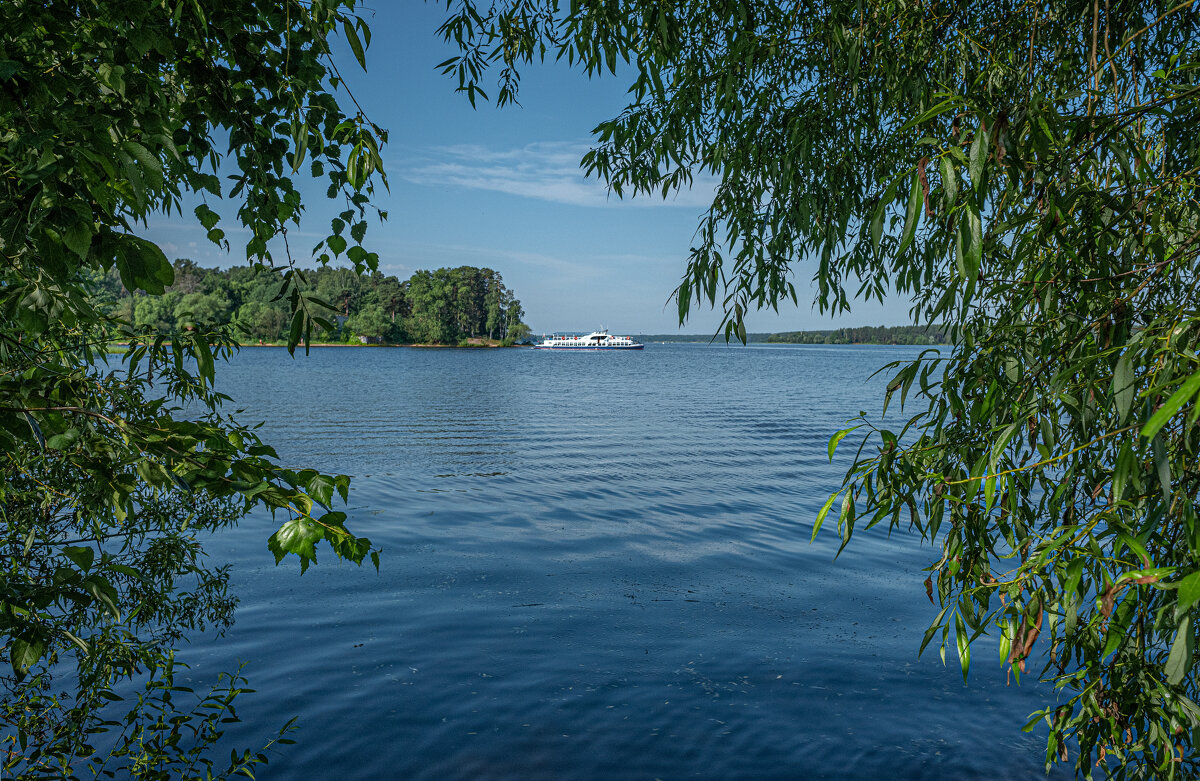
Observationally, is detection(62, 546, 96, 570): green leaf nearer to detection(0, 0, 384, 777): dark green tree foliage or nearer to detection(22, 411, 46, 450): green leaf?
detection(0, 0, 384, 777): dark green tree foliage

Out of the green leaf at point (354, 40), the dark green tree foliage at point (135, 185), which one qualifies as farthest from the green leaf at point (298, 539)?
the green leaf at point (354, 40)

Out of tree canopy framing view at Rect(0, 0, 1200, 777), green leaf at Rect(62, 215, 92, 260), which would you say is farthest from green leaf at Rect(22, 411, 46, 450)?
green leaf at Rect(62, 215, 92, 260)

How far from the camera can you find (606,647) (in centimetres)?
749

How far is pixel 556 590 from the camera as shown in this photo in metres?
9.14

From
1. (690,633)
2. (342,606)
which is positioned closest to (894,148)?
(690,633)

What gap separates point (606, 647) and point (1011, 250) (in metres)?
5.77

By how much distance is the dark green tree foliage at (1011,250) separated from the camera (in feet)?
6.93

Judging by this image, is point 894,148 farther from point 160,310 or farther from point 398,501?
point 160,310

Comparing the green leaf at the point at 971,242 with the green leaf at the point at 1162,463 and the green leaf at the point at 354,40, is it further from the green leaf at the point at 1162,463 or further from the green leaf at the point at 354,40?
the green leaf at the point at 354,40

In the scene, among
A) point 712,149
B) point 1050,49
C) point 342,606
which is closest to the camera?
point 1050,49

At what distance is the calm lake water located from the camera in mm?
5629

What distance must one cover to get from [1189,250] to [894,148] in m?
2.01

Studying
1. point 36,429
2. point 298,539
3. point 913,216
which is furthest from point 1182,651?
point 36,429

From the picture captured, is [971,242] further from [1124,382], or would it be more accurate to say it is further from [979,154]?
[1124,382]
